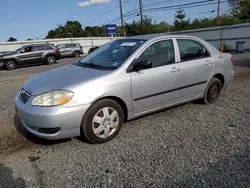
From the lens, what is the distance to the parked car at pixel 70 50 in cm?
2255

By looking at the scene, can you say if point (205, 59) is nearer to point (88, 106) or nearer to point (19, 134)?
point (88, 106)

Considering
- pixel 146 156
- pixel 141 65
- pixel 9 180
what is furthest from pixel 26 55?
pixel 146 156

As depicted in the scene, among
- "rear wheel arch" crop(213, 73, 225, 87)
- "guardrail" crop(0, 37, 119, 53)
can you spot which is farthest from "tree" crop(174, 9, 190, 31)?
"rear wheel arch" crop(213, 73, 225, 87)

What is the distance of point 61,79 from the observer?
317cm

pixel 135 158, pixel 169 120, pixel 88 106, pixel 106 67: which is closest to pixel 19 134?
pixel 88 106

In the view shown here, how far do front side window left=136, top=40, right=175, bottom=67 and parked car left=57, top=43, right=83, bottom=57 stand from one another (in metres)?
20.2

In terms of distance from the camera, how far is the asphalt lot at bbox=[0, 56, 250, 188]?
92.5 inches

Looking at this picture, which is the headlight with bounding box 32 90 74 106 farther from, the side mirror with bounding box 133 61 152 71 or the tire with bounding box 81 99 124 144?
the side mirror with bounding box 133 61 152 71

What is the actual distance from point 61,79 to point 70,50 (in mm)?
20906

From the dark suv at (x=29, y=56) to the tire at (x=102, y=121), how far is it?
47.8ft

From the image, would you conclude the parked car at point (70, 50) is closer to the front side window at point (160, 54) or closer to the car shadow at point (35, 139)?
the car shadow at point (35, 139)

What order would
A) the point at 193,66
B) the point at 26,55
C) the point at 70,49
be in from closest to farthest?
the point at 193,66, the point at 26,55, the point at 70,49

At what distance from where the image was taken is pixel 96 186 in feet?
7.46

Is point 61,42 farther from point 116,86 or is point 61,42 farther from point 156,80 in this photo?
point 116,86
